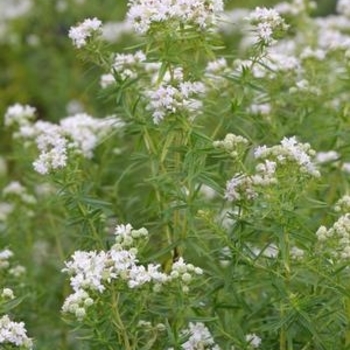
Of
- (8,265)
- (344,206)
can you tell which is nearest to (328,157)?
(344,206)

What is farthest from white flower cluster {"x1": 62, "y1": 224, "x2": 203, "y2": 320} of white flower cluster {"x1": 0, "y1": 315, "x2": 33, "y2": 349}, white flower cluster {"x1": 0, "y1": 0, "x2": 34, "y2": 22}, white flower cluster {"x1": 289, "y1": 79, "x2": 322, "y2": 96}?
white flower cluster {"x1": 0, "y1": 0, "x2": 34, "y2": 22}

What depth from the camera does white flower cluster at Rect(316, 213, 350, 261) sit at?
8.66ft

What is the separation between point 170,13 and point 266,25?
0.33 meters

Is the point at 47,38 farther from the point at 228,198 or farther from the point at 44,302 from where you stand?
the point at 228,198

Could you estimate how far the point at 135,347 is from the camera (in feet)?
9.02

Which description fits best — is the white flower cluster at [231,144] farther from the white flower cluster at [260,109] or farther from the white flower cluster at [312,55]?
the white flower cluster at [312,55]

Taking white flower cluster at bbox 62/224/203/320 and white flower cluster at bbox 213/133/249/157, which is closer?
white flower cluster at bbox 62/224/203/320

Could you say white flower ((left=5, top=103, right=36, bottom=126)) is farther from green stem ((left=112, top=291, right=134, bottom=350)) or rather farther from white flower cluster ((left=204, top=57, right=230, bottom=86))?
green stem ((left=112, top=291, right=134, bottom=350))

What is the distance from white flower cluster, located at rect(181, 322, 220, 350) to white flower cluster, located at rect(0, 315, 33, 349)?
469 millimetres

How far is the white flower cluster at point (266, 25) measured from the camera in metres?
2.97

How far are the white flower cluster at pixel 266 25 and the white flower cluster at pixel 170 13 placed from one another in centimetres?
17

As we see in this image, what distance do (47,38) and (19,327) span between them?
4.26m

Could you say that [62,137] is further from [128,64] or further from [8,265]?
[8,265]

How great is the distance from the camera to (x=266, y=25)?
2.98 m
